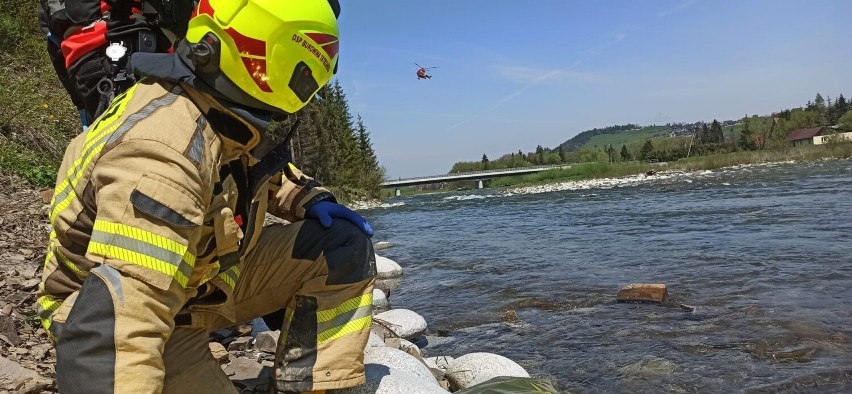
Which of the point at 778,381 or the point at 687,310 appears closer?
the point at 778,381

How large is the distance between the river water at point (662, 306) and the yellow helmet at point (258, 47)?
2.74m

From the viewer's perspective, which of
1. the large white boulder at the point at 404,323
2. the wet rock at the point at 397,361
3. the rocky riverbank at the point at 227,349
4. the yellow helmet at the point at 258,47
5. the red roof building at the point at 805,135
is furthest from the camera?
the red roof building at the point at 805,135

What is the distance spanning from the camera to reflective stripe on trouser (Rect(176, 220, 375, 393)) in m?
2.18

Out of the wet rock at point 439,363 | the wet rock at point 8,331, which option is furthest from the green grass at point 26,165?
the wet rock at point 439,363

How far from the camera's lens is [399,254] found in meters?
11.4

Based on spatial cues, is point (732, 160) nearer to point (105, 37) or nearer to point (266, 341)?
point (266, 341)

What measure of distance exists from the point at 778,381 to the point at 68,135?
8.32 m

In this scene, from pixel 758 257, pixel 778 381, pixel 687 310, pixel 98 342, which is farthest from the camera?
pixel 758 257

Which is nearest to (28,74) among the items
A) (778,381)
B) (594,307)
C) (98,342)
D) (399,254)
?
(399,254)

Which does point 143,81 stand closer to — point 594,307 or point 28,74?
point 594,307

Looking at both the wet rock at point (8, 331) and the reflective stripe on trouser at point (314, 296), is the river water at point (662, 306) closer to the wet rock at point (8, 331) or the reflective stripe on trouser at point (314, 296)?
the reflective stripe on trouser at point (314, 296)

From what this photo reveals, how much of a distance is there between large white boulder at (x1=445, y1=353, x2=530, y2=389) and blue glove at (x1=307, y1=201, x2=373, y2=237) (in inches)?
56.0

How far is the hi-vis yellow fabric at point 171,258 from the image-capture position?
132cm

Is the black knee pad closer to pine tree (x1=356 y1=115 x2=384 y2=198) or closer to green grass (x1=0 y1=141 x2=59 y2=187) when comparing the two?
green grass (x1=0 y1=141 x2=59 y2=187)
